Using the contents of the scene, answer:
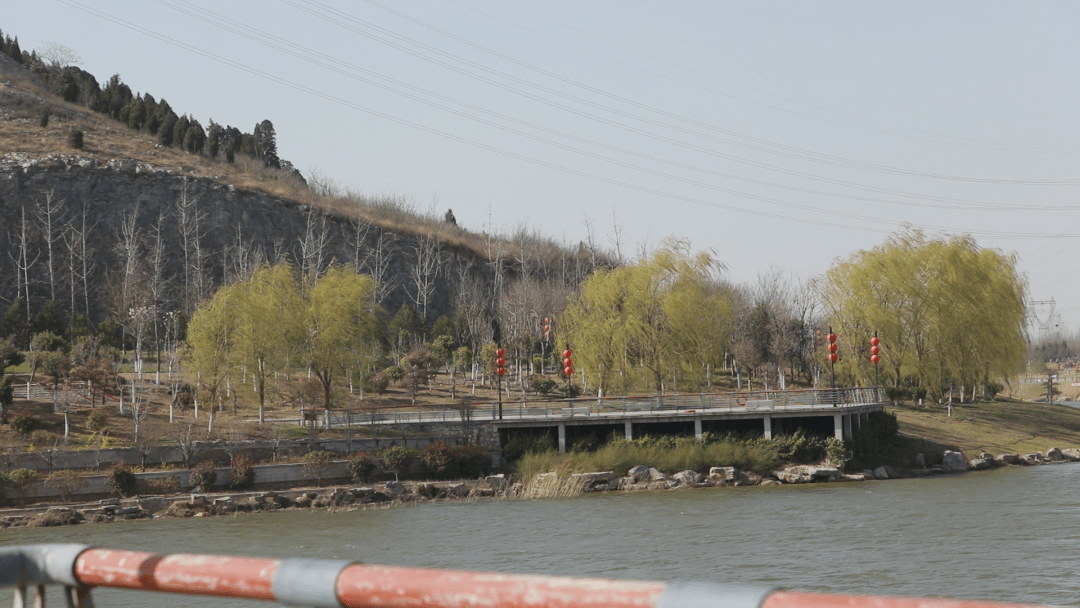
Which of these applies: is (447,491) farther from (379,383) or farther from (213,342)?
(379,383)

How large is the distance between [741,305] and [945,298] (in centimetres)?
2533

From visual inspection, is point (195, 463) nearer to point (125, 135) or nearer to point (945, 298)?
point (945, 298)

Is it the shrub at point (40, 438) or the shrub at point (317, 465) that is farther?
→ the shrub at point (317, 465)

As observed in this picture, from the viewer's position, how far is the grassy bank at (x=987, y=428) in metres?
43.1

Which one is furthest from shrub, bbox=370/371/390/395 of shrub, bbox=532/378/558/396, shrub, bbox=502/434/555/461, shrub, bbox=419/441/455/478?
shrub, bbox=419/441/455/478

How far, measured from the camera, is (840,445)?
37.5 meters

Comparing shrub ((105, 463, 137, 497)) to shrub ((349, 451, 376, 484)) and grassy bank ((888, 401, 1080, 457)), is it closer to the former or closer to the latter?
shrub ((349, 451, 376, 484))

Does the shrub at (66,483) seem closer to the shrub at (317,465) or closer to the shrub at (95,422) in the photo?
the shrub at (95,422)

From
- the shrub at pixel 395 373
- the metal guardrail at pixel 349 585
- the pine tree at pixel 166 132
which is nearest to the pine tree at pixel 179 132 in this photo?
the pine tree at pixel 166 132

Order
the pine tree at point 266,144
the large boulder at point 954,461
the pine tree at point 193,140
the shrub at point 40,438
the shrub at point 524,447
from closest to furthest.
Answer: the shrub at point 40,438
the large boulder at point 954,461
the shrub at point 524,447
the pine tree at point 193,140
the pine tree at point 266,144

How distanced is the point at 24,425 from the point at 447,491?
16.0m

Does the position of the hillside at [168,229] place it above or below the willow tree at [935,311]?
above

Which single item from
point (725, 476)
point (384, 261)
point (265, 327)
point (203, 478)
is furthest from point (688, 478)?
point (384, 261)

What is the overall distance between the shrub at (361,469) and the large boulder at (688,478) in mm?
11268
